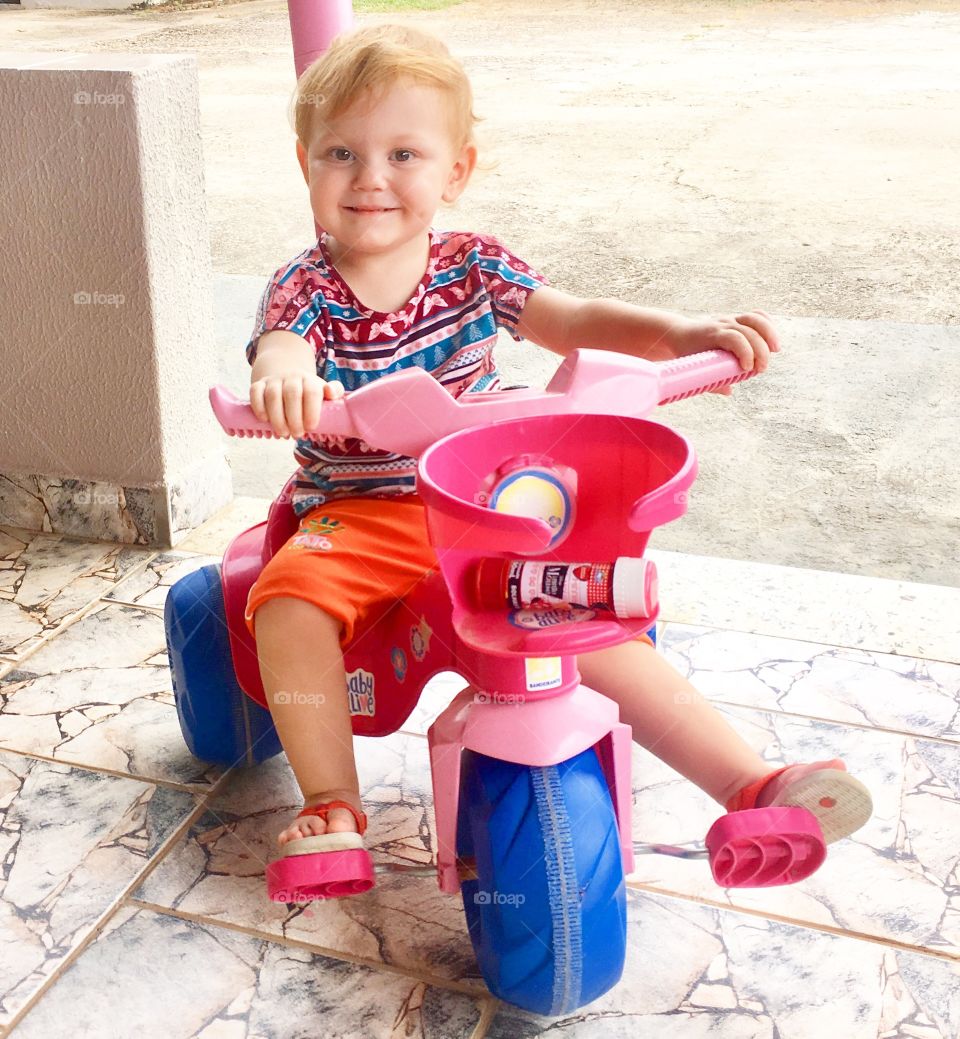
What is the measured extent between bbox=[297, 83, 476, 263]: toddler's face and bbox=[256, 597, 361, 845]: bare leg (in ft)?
1.28

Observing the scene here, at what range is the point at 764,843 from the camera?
1.20m

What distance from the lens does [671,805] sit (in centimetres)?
148

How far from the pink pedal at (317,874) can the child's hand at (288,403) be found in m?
0.40

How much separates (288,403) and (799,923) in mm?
729

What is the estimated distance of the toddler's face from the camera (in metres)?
1.26

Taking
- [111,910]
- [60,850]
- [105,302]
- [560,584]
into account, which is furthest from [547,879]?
[105,302]

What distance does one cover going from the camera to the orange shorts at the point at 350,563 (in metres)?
1.26

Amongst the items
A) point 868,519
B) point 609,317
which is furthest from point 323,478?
point 868,519

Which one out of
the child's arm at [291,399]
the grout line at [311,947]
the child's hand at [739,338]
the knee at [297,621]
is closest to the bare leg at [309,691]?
the knee at [297,621]

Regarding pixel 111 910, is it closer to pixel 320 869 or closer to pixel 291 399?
pixel 320 869

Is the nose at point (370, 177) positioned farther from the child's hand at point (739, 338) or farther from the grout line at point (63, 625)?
the grout line at point (63, 625)

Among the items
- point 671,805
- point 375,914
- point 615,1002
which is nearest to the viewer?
point 615,1002

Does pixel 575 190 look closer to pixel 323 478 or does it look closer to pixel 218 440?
pixel 218 440

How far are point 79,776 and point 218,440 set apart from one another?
0.79 metres
